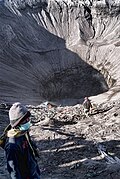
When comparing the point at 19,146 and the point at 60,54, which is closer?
the point at 19,146

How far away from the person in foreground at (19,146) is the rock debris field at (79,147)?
4.35 meters

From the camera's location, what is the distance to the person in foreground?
6.71 meters

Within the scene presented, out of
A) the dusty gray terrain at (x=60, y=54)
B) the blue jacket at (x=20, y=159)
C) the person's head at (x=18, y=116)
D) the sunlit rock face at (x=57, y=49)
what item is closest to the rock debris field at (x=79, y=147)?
the dusty gray terrain at (x=60, y=54)

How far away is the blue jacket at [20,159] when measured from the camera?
6703 mm

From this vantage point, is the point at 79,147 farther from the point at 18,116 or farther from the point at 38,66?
the point at 38,66

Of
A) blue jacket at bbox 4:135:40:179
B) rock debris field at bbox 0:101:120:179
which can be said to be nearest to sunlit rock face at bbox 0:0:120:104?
rock debris field at bbox 0:101:120:179

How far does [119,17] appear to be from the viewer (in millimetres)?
57781

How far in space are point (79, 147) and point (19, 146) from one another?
8462 millimetres

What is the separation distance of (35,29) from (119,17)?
12.4 metres

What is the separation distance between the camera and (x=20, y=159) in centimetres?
678

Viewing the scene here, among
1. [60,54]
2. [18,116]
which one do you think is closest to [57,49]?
[60,54]

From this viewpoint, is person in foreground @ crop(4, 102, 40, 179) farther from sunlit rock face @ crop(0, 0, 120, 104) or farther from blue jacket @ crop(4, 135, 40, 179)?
sunlit rock face @ crop(0, 0, 120, 104)

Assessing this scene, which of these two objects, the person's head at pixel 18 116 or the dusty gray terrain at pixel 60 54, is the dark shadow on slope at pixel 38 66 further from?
the person's head at pixel 18 116

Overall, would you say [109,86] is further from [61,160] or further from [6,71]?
[61,160]
